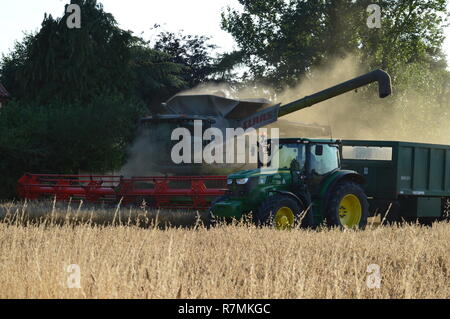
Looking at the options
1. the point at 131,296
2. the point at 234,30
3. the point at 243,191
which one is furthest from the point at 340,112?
the point at 131,296

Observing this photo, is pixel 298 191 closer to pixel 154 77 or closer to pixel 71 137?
pixel 71 137

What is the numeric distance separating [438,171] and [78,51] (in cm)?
1427

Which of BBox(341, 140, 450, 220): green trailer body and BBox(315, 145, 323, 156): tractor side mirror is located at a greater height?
BBox(315, 145, 323, 156): tractor side mirror

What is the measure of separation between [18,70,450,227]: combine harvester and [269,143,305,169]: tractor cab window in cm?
95

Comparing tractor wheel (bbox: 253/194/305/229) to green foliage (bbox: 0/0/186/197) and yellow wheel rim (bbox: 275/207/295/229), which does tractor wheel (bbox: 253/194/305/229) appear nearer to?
yellow wheel rim (bbox: 275/207/295/229)

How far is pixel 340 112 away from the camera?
30297 mm

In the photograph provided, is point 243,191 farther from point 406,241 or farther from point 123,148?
point 123,148

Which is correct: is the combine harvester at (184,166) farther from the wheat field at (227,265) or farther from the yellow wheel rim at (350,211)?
the wheat field at (227,265)

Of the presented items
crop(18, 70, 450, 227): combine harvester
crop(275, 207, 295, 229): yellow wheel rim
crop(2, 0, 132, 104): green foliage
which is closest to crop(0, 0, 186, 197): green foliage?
crop(2, 0, 132, 104): green foliage

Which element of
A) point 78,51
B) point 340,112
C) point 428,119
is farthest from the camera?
point 428,119

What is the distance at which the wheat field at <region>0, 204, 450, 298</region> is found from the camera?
530cm

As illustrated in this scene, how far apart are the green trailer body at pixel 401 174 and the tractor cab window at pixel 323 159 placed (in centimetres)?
233

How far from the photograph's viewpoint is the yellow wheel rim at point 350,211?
40.0ft

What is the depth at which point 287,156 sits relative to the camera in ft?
37.6
